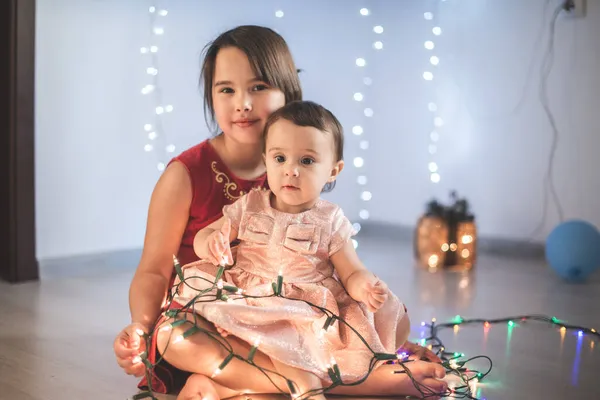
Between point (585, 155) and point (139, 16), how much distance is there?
6.04ft

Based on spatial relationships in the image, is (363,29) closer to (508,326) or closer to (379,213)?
(379,213)

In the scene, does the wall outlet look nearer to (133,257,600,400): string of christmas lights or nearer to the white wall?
the white wall

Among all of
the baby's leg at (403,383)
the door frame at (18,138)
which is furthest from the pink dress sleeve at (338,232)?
the door frame at (18,138)

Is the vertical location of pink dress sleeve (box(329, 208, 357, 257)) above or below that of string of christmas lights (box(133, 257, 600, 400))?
above

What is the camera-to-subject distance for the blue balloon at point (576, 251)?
2701 millimetres

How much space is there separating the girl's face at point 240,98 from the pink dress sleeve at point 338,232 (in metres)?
0.26

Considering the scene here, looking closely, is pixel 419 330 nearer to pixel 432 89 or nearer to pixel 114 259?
pixel 114 259

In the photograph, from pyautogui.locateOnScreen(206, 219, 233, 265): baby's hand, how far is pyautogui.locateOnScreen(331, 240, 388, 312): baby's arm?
21 cm

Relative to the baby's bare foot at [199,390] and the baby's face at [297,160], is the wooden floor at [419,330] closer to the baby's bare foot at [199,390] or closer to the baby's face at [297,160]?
the baby's bare foot at [199,390]

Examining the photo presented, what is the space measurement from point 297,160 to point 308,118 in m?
0.08

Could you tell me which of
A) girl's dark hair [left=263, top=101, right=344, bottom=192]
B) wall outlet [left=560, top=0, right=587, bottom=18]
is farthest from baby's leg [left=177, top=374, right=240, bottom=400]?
wall outlet [left=560, top=0, right=587, bottom=18]

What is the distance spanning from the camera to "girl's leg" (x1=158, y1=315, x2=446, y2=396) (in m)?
1.37

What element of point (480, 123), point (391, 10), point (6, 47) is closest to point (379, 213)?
point (480, 123)

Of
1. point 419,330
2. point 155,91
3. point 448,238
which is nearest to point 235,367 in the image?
point 419,330
